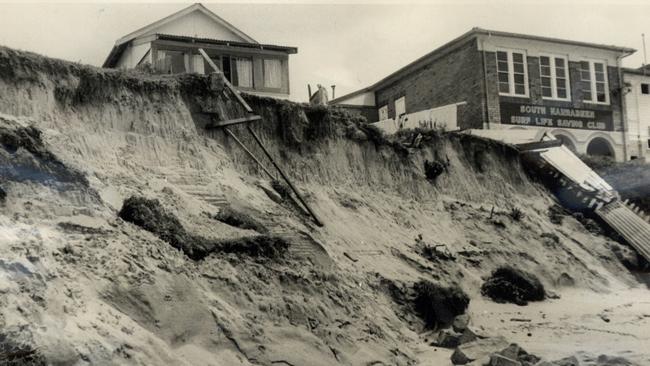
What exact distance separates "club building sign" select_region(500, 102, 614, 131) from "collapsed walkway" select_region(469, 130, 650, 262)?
12.3ft

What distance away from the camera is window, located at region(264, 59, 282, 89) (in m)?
29.3

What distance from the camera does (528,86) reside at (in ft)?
97.3

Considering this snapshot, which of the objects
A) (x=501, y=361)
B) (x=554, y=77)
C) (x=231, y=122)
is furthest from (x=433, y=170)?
(x=554, y=77)

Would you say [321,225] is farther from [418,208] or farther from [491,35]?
[491,35]

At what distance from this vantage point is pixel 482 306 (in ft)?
47.3

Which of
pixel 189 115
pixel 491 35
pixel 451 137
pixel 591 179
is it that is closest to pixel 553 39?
pixel 491 35

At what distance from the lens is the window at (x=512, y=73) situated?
2917cm

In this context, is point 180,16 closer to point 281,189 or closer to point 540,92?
point 540,92

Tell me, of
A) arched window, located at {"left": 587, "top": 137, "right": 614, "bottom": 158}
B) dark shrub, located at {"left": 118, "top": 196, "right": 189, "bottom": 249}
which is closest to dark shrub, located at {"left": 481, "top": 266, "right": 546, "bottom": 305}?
dark shrub, located at {"left": 118, "top": 196, "right": 189, "bottom": 249}

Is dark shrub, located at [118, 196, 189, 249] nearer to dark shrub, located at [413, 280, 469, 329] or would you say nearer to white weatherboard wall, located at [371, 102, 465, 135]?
dark shrub, located at [413, 280, 469, 329]

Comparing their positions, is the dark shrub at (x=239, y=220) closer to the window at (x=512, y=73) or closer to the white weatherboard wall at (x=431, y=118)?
the white weatherboard wall at (x=431, y=118)

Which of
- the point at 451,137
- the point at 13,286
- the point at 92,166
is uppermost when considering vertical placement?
the point at 451,137

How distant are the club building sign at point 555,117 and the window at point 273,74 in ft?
34.3

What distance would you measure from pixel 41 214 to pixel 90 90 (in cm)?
473
